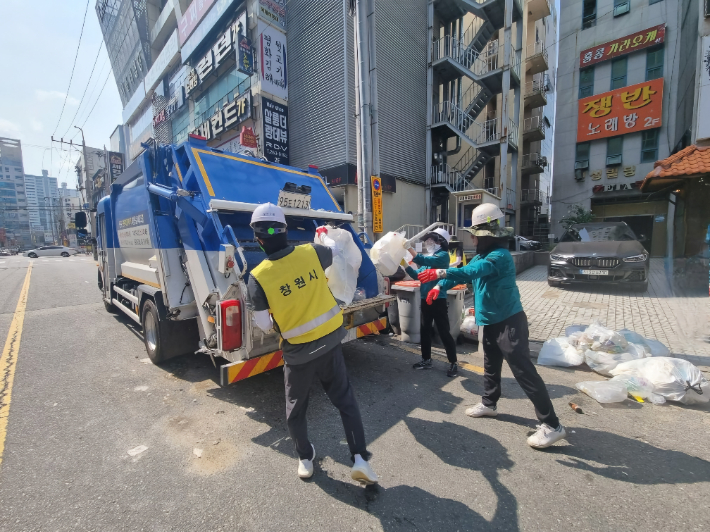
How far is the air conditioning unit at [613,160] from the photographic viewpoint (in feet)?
57.0

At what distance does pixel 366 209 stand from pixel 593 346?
425 cm

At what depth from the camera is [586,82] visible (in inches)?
712

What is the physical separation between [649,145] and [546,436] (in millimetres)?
20563

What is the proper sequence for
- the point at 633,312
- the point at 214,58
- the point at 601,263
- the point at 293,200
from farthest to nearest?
the point at 214,58
the point at 601,263
the point at 633,312
the point at 293,200

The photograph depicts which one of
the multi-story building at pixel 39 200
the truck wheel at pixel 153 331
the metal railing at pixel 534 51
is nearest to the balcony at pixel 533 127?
the metal railing at pixel 534 51

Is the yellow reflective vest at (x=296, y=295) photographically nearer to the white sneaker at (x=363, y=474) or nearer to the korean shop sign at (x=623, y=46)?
the white sneaker at (x=363, y=474)

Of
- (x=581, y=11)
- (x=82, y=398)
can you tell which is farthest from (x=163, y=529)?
(x=581, y=11)

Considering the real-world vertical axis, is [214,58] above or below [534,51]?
below

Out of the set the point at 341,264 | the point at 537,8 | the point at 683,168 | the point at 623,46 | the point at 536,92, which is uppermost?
the point at 537,8

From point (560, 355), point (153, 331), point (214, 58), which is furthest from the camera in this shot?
point (214, 58)

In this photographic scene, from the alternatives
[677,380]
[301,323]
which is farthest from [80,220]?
[677,380]

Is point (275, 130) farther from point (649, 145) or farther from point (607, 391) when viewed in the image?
point (649, 145)

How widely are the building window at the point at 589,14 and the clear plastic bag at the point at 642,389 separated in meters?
22.7

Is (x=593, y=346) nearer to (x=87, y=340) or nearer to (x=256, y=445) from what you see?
(x=256, y=445)
